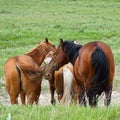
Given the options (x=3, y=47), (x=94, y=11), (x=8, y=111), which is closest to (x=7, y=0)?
(x=94, y=11)

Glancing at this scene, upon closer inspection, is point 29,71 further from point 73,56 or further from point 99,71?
point 99,71

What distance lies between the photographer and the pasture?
522cm

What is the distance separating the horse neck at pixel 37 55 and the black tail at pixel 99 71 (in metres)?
2.64

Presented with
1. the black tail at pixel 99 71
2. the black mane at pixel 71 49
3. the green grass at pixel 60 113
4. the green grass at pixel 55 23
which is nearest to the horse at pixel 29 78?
the black mane at pixel 71 49

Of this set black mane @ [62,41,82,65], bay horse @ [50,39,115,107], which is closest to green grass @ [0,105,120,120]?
bay horse @ [50,39,115,107]

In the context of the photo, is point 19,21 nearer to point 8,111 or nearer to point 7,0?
point 7,0

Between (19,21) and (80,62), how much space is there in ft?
84.5

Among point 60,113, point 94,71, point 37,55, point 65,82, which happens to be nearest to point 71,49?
point 65,82

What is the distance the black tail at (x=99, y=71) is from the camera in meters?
8.37

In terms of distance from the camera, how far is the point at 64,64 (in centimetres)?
1011

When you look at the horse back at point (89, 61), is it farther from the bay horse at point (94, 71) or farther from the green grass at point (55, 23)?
the green grass at point (55, 23)

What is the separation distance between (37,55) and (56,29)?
18.0m

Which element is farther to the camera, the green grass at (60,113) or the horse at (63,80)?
the horse at (63,80)

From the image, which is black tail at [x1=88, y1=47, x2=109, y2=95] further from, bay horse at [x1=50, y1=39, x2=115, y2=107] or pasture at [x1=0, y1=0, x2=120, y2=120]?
pasture at [x1=0, y1=0, x2=120, y2=120]
